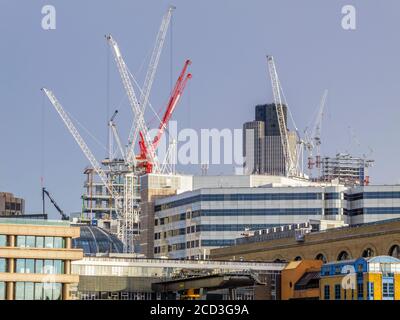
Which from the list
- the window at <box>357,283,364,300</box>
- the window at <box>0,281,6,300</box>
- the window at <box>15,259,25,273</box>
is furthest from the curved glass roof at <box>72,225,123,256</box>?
the window at <box>357,283,364,300</box>

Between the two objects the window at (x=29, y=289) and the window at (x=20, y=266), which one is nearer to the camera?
the window at (x=29, y=289)

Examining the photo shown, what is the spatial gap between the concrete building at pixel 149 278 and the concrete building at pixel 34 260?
5892 millimetres

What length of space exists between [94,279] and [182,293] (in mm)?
10987

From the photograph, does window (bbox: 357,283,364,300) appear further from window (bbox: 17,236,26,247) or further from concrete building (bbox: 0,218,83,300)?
window (bbox: 17,236,26,247)

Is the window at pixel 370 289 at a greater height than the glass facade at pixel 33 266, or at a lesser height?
lesser

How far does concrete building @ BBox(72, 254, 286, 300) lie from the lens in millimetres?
126875

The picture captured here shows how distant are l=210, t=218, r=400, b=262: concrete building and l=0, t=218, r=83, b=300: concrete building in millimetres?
38627

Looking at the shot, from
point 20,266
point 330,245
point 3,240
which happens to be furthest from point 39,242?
point 330,245

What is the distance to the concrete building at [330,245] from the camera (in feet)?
435

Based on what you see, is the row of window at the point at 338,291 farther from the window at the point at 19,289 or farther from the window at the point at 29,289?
the window at the point at 19,289

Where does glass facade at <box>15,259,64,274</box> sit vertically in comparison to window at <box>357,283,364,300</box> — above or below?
above

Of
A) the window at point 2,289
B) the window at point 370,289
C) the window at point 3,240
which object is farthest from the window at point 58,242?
the window at point 370,289
